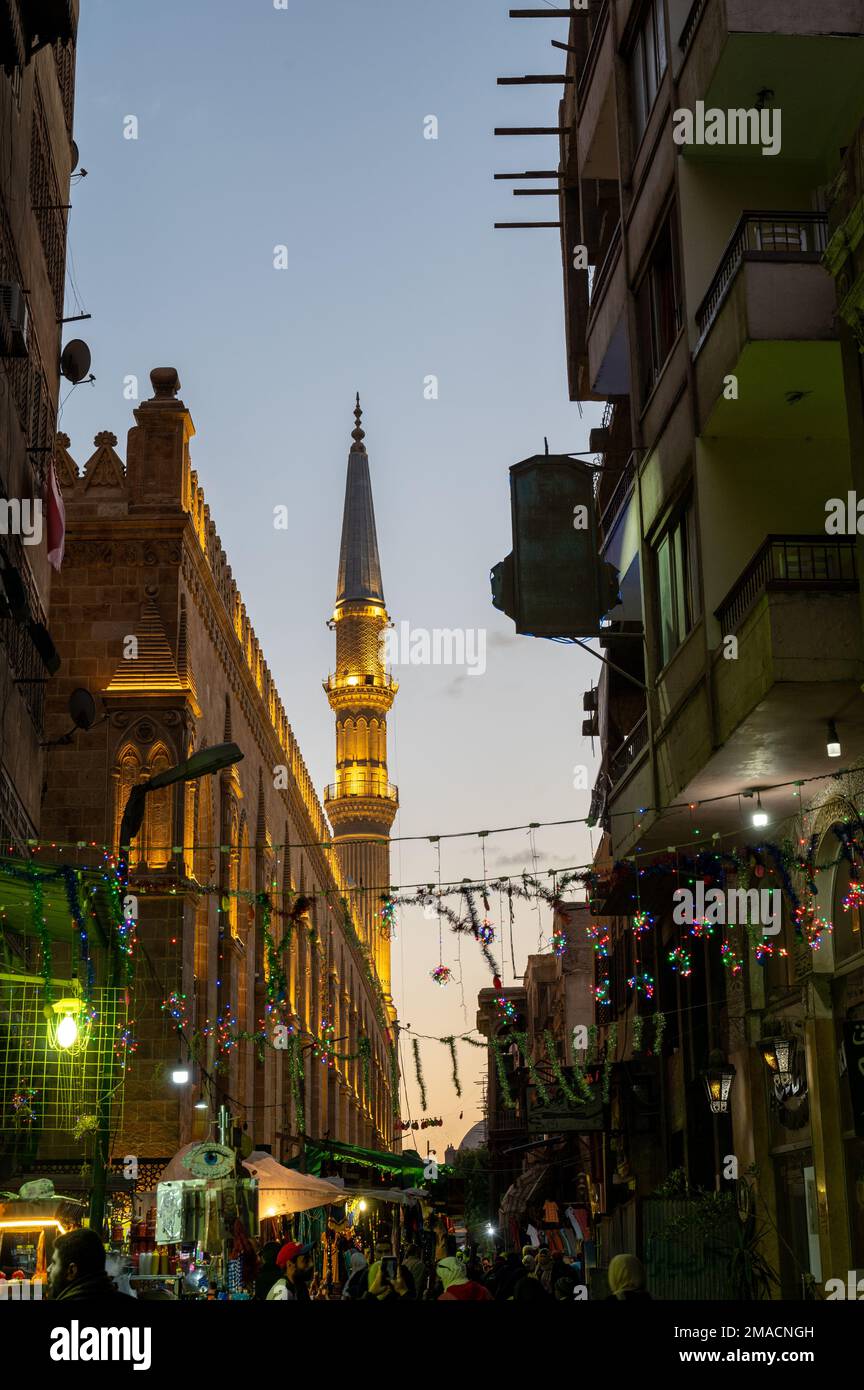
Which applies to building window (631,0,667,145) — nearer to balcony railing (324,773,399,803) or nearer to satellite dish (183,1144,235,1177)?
satellite dish (183,1144,235,1177)

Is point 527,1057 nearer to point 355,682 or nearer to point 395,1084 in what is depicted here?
point 395,1084

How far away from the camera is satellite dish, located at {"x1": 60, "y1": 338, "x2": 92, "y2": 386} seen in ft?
67.3

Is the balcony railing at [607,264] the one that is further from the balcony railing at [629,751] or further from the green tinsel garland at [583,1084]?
the green tinsel garland at [583,1084]

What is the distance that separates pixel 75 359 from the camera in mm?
20547

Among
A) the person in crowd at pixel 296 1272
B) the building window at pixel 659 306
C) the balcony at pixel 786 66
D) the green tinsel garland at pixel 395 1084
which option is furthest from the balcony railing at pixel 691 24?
the green tinsel garland at pixel 395 1084

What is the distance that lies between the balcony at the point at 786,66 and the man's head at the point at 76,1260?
11.4 m

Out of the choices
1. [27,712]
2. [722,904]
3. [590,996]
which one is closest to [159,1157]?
[27,712]

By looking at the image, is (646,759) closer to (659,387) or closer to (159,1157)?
(659,387)

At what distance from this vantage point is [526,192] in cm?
2423

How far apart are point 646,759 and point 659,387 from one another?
389 cm

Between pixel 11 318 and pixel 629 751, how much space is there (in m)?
8.75

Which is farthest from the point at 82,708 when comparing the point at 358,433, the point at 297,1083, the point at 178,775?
the point at 358,433

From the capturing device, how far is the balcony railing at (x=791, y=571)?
478 inches
